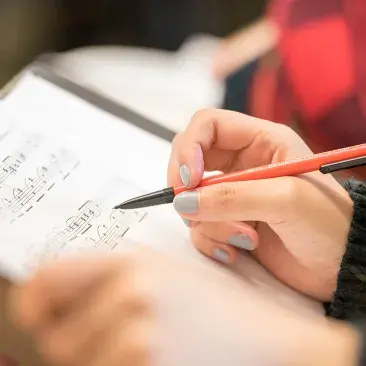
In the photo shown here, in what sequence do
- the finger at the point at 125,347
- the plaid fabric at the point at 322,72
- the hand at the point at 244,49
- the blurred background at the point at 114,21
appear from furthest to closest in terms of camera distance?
1. the blurred background at the point at 114,21
2. the hand at the point at 244,49
3. the plaid fabric at the point at 322,72
4. the finger at the point at 125,347

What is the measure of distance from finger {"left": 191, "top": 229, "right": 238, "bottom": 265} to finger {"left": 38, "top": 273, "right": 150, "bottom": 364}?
0.11 meters

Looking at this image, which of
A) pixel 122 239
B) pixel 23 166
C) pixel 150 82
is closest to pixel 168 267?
pixel 122 239

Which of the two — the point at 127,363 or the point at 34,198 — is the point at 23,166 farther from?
the point at 127,363

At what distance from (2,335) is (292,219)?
21 centimetres

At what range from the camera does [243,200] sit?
Result: 0.44 metres

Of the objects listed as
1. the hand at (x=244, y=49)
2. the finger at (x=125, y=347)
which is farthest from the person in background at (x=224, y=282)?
the hand at (x=244, y=49)

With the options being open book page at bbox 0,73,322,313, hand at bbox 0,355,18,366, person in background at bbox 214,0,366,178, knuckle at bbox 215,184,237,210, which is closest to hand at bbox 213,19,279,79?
person in background at bbox 214,0,366,178

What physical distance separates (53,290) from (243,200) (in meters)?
0.14

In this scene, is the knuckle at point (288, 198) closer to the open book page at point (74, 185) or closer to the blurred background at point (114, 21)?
the open book page at point (74, 185)

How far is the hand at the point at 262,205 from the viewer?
44 centimetres

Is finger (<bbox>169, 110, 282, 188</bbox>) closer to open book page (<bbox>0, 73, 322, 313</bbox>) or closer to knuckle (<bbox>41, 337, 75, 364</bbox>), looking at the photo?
open book page (<bbox>0, 73, 322, 313</bbox>)

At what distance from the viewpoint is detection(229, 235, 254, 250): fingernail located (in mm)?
498

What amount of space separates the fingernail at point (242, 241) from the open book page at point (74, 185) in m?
0.02

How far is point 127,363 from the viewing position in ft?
1.26
